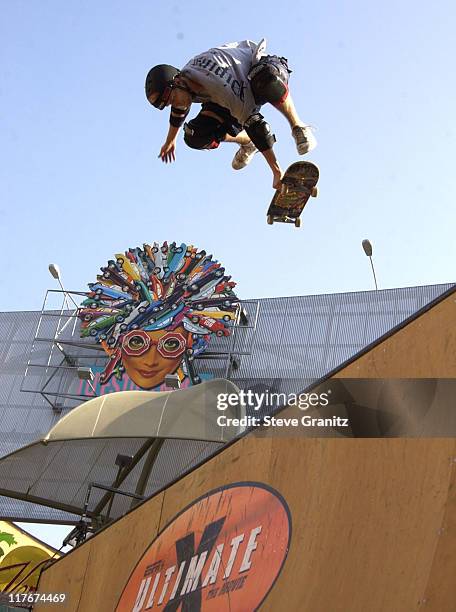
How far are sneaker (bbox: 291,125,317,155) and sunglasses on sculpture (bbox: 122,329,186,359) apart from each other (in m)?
18.4

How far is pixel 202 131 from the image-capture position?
586cm

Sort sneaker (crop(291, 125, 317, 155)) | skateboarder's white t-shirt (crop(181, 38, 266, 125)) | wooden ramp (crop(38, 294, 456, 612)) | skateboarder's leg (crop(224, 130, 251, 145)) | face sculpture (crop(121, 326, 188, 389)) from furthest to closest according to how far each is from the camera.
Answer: face sculpture (crop(121, 326, 188, 389)), skateboarder's leg (crop(224, 130, 251, 145)), sneaker (crop(291, 125, 317, 155)), skateboarder's white t-shirt (crop(181, 38, 266, 125)), wooden ramp (crop(38, 294, 456, 612))

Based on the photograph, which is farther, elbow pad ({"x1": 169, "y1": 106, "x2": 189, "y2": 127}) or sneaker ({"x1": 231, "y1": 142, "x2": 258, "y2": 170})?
sneaker ({"x1": 231, "y1": 142, "x2": 258, "y2": 170})

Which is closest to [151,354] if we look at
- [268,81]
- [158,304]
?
[158,304]

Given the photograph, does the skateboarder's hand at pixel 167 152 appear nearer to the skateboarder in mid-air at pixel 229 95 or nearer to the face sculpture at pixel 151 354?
the skateboarder in mid-air at pixel 229 95

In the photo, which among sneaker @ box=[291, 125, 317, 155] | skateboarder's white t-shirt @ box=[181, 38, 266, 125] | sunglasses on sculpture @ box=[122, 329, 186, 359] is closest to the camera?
skateboarder's white t-shirt @ box=[181, 38, 266, 125]

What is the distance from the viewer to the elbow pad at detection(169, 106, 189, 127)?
5766 mm

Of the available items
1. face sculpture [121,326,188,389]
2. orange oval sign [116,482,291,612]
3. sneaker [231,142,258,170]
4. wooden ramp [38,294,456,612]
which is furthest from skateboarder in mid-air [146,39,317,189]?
face sculpture [121,326,188,389]

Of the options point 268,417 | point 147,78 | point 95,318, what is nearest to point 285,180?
point 147,78

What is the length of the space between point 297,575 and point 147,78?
142 inches

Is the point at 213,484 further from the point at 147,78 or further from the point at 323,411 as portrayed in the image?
the point at 147,78

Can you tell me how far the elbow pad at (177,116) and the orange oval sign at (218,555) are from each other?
8.92ft

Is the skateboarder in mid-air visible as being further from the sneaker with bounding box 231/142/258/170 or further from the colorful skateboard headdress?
the colorful skateboard headdress

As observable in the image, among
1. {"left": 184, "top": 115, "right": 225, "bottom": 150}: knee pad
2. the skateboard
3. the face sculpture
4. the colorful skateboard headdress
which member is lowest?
the skateboard
